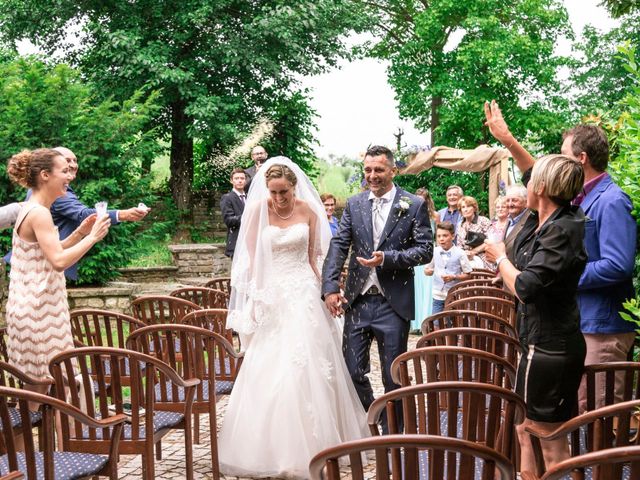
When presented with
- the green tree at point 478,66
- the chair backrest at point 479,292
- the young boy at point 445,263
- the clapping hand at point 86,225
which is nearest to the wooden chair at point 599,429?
the chair backrest at point 479,292

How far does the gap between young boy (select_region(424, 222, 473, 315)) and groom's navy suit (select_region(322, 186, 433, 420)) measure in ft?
11.5

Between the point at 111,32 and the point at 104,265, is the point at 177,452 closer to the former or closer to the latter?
the point at 104,265

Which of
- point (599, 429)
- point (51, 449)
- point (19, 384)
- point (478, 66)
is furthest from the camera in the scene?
point (478, 66)

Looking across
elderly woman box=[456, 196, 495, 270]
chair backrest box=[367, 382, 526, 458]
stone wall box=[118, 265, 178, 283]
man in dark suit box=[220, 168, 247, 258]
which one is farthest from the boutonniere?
stone wall box=[118, 265, 178, 283]

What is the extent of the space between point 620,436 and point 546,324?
58cm

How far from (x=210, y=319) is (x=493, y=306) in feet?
6.80

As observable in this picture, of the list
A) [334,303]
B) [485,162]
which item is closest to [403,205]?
[334,303]

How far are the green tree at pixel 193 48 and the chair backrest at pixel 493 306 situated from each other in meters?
11.6

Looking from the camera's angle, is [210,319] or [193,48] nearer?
[210,319]

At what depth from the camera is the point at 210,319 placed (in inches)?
215

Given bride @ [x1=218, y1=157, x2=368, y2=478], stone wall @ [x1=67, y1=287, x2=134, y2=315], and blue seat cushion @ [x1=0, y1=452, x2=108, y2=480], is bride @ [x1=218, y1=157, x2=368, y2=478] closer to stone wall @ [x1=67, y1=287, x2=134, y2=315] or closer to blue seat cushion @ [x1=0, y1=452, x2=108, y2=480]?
blue seat cushion @ [x1=0, y1=452, x2=108, y2=480]

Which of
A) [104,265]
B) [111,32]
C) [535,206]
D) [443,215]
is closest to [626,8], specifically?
[443,215]

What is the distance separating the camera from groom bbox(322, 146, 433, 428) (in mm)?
5043

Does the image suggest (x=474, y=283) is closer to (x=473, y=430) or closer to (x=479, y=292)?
(x=479, y=292)
